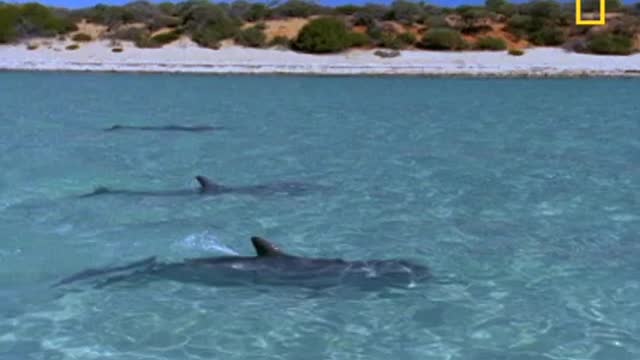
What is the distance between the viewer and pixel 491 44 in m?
52.7

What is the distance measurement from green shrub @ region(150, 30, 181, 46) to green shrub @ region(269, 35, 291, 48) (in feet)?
20.6

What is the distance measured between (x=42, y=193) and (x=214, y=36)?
4262 cm

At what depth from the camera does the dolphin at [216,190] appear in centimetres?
1327

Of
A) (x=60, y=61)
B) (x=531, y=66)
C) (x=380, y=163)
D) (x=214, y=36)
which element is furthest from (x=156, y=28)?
(x=380, y=163)

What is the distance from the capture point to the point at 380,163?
55.1ft

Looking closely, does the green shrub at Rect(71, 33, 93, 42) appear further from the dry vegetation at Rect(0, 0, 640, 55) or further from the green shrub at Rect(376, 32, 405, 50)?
the green shrub at Rect(376, 32, 405, 50)

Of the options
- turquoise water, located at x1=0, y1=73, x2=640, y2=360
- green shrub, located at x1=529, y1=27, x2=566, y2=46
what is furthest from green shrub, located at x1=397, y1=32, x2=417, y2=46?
turquoise water, located at x1=0, y1=73, x2=640, y2=360

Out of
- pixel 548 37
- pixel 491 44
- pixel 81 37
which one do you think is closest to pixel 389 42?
pixel 491 44

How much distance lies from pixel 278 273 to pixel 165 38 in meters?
49.2

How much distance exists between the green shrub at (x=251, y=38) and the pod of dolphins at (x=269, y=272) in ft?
150

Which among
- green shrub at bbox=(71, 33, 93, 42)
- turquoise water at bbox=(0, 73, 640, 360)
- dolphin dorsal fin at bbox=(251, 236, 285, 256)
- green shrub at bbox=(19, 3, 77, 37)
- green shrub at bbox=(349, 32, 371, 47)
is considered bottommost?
turquoise water at bbox=(0, 73, 640, 360)

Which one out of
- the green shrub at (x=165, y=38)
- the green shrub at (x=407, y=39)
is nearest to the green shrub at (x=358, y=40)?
the green shrub at (x=407, y=39)

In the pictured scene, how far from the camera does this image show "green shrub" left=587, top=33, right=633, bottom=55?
51.6 metres

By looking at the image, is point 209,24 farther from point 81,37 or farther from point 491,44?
point 491,44
